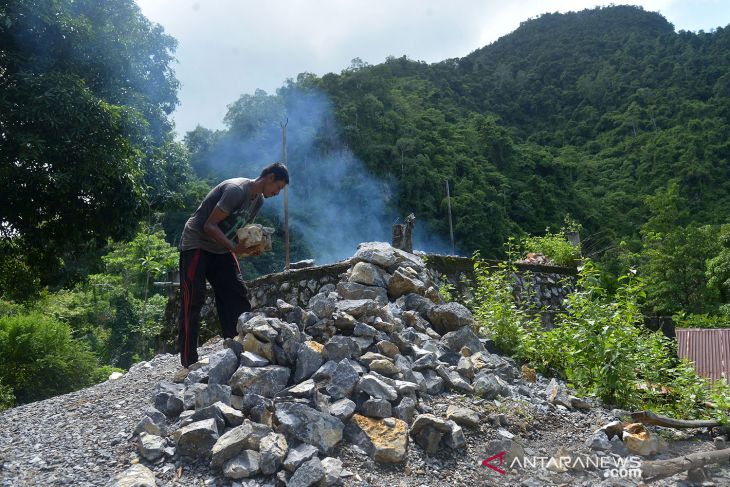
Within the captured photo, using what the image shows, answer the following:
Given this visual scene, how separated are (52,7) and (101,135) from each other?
6.46ft

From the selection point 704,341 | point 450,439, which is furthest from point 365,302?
point 704,341

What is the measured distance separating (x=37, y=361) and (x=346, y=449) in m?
13.3

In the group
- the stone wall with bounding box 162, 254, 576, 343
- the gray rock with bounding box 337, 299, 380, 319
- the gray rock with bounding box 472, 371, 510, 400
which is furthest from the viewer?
the stone wall with bounding box 162, 254, 576, 343

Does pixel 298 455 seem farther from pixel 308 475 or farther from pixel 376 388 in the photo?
pixel 376 388

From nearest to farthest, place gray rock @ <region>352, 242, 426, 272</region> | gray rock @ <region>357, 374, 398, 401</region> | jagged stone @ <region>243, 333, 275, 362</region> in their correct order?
gray rock @ <region>357, 374, 398, 401</region> → jagged stone @ <region>243, 333, 275, 362</region> → gray rock @ <region>352, 242, 426, 272</region>

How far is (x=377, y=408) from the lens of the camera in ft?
10.9

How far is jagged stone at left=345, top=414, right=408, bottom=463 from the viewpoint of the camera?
10.1 ft

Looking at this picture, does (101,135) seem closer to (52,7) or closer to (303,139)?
(52,7)

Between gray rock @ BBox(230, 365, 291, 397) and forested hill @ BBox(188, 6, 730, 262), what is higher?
forested hill @ BBox(188, 6, 730, 262)

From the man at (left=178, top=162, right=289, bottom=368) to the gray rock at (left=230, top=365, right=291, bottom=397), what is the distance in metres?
0.84

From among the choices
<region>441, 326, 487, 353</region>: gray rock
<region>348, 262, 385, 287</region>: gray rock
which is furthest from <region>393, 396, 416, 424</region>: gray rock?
<region>348, 262, 385, 287</region>: gray rock

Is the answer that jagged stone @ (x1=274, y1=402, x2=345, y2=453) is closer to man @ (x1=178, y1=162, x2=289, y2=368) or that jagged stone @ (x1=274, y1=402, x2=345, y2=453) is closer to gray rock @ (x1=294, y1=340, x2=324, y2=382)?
gray rock @ (x1=294, y1=340, x2=324, y2=382)

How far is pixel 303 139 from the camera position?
108 ft

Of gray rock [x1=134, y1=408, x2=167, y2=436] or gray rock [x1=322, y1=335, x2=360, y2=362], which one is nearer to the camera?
gray rock [x1=134, y1=408, x2=167, y2=436]
